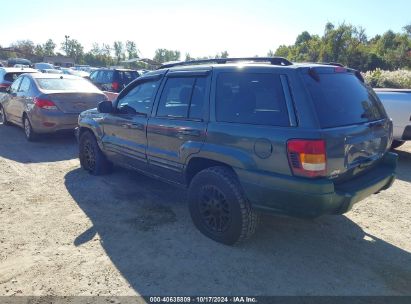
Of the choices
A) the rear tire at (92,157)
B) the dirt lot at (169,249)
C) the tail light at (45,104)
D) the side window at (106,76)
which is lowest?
the dirt lot at (169,249)

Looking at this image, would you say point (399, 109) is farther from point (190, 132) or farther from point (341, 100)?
point (190, 132)

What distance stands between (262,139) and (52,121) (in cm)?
589

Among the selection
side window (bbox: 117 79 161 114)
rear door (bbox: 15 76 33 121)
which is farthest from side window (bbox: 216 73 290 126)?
rear door (bbox: 15 76 33 121)

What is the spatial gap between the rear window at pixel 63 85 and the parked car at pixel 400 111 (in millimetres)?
6691

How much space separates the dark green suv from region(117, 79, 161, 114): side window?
4cm

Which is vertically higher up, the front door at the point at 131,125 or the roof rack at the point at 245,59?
the roof rack at the point at 245,59

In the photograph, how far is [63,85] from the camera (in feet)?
26.4

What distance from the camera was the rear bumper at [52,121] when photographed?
7.45 metres

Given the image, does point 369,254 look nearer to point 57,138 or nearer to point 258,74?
point 258,74

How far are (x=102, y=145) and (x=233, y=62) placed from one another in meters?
2.66

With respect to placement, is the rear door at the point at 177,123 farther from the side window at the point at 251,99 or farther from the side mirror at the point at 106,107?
the side mirror at the point at 106,107

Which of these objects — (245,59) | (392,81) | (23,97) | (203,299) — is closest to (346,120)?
(245,59)

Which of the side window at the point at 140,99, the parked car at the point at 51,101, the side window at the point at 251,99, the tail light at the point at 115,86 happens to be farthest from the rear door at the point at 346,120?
the tail light at the point at 115,86

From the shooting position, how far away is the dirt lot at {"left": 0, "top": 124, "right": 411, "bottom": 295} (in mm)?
2936
